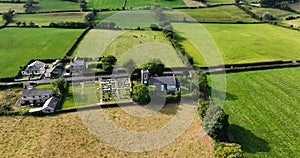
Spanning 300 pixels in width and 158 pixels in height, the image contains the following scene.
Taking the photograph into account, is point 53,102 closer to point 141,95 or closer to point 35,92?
point 35,92

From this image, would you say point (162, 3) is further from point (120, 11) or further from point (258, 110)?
point (258, 110)

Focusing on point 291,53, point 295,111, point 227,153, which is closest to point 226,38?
point 291,53

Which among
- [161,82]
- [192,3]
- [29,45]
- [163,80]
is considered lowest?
[161,82]

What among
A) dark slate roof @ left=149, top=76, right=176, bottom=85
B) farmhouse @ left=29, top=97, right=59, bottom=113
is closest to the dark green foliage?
dark slate roof @ left=149, top=76, right=176, bottom=85

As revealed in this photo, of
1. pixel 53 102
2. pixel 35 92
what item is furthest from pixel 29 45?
pixel 53 102

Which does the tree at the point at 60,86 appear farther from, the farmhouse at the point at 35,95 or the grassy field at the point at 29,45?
the grassy field at the point at 29,45

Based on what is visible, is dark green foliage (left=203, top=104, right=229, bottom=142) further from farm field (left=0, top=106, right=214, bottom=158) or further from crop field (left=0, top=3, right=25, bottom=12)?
crop field (left=0, top=3, right=25, bottom=12)
